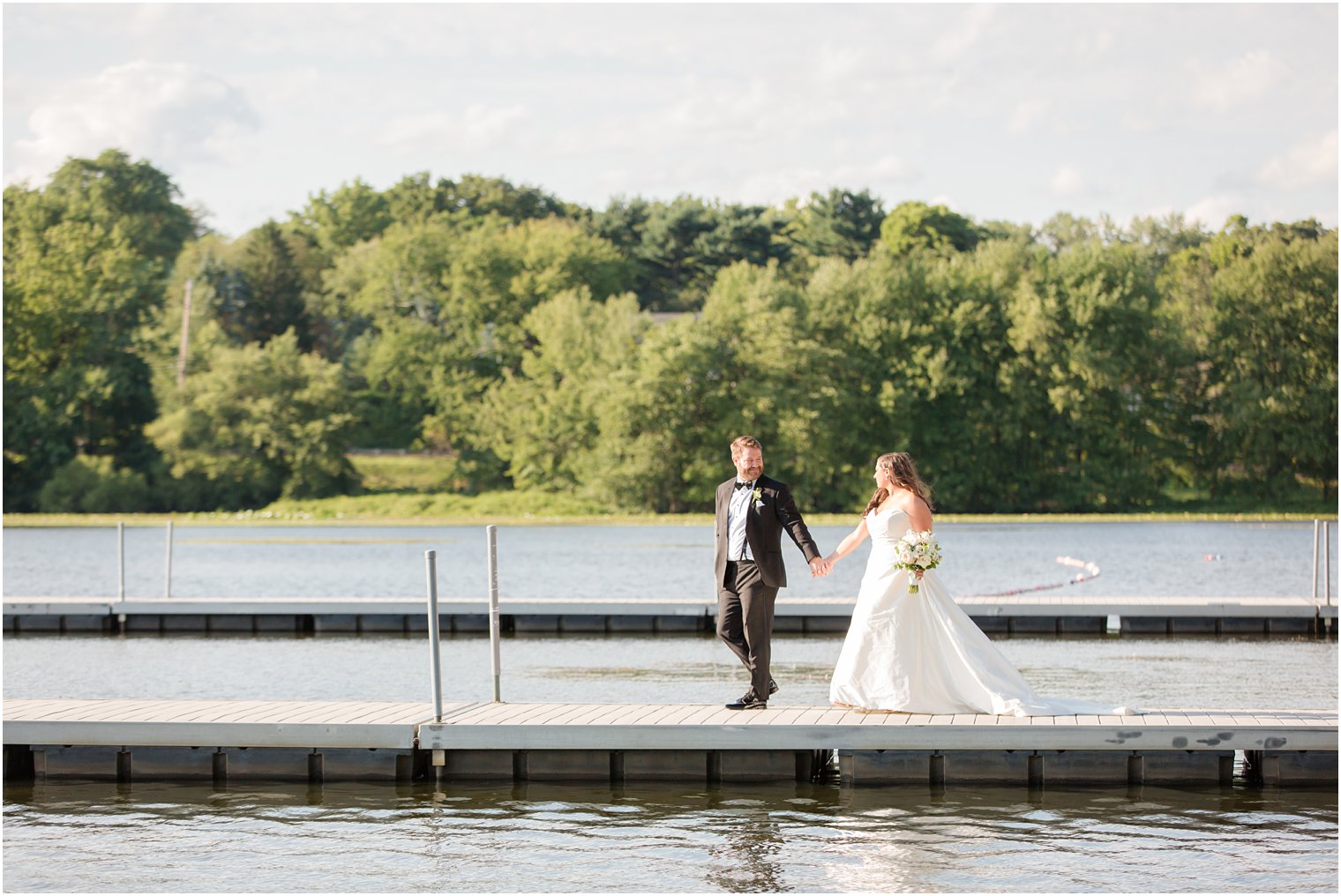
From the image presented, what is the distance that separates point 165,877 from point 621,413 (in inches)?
2067

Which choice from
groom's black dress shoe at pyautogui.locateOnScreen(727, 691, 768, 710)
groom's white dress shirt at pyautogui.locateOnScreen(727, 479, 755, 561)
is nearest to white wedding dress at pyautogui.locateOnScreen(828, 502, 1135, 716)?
groom's black dress shoe at pyautogui.locateOnScreen(727, 691, 768, 710)

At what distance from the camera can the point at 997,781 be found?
1049cm

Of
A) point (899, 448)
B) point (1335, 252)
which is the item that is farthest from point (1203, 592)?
point (1335, 252)

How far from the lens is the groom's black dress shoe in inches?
438

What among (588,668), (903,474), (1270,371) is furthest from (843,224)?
(903,474)

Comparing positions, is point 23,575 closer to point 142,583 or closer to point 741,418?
point 142,583

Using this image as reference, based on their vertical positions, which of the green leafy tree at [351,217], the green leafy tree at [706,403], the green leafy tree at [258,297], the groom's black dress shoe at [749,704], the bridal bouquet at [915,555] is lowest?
the groom's black dress shoe at [749,704]

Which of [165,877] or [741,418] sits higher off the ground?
[741,418]

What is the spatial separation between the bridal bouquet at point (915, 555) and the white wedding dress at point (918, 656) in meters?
0.06

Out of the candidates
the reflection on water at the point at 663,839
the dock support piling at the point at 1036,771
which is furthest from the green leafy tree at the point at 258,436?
the dock support piling at the point at 1036,771

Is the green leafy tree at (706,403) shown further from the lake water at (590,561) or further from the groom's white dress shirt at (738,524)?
the groom's white dress shirt at (738,524)

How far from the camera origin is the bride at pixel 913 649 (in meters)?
10.7

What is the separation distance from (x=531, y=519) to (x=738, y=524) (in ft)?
168

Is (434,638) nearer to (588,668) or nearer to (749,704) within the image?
(749,704)
